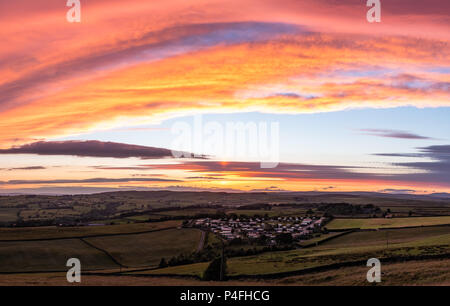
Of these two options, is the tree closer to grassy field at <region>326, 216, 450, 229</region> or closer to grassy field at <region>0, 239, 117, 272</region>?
grassy field at <region>0, 239, 117, 272</region>

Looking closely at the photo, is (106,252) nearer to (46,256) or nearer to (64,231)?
(46,256)

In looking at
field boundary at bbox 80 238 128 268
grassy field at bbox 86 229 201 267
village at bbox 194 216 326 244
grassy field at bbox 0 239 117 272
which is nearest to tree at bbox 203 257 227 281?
grassy field at bbox 86 229 201 267

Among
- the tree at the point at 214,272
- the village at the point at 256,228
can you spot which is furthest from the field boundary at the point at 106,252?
the tree at the point at 214,272

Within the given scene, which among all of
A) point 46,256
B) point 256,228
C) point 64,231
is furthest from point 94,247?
point 256,228

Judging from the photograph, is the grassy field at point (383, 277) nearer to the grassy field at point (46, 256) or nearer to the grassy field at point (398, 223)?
the grassy field at point (46, 256)

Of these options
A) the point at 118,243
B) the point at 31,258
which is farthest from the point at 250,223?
the point at 31,258
